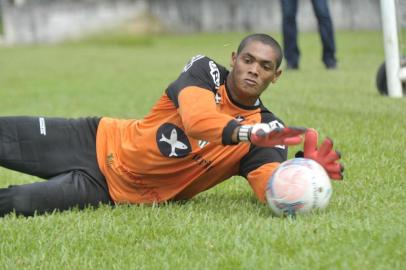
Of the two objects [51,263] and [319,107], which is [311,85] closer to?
[319,107]

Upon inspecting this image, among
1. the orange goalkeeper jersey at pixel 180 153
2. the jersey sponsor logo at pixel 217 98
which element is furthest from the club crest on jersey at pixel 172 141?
the jersey sponsor logo at pixel 217 98

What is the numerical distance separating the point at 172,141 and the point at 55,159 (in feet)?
2.50

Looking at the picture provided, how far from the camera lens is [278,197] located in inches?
177

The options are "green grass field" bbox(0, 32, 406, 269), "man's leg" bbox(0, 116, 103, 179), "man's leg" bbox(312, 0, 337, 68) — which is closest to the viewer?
"green grass field" bbox(0, 32, 406, 269)

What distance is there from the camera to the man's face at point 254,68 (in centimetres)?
477

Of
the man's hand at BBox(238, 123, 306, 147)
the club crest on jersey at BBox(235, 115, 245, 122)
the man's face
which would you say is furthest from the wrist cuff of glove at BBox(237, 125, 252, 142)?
the club crest on jersey at BBox(235, 115, 245, 122)

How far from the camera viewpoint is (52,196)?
4.94 metres

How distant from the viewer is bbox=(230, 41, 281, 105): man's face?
4770 millimetres

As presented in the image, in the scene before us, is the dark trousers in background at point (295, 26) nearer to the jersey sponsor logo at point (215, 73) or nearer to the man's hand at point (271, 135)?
the jersey sponsor logo at point (215, 73)

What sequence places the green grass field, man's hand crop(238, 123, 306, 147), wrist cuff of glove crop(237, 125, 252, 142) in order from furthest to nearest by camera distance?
wrist cuff of glove crop(237, 125, 252, 142)
man's hand crop(238, 123, 306, 147)
the green grass field

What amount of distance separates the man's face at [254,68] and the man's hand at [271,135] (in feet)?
1.69

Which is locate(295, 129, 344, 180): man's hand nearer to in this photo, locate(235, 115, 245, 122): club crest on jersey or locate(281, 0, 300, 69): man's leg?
locate(235, 115, 245, 122): club crest on jersey

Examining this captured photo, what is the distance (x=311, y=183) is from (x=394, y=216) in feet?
1.52

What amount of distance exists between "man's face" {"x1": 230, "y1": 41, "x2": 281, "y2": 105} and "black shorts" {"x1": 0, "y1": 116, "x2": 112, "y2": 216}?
41.9 inches
